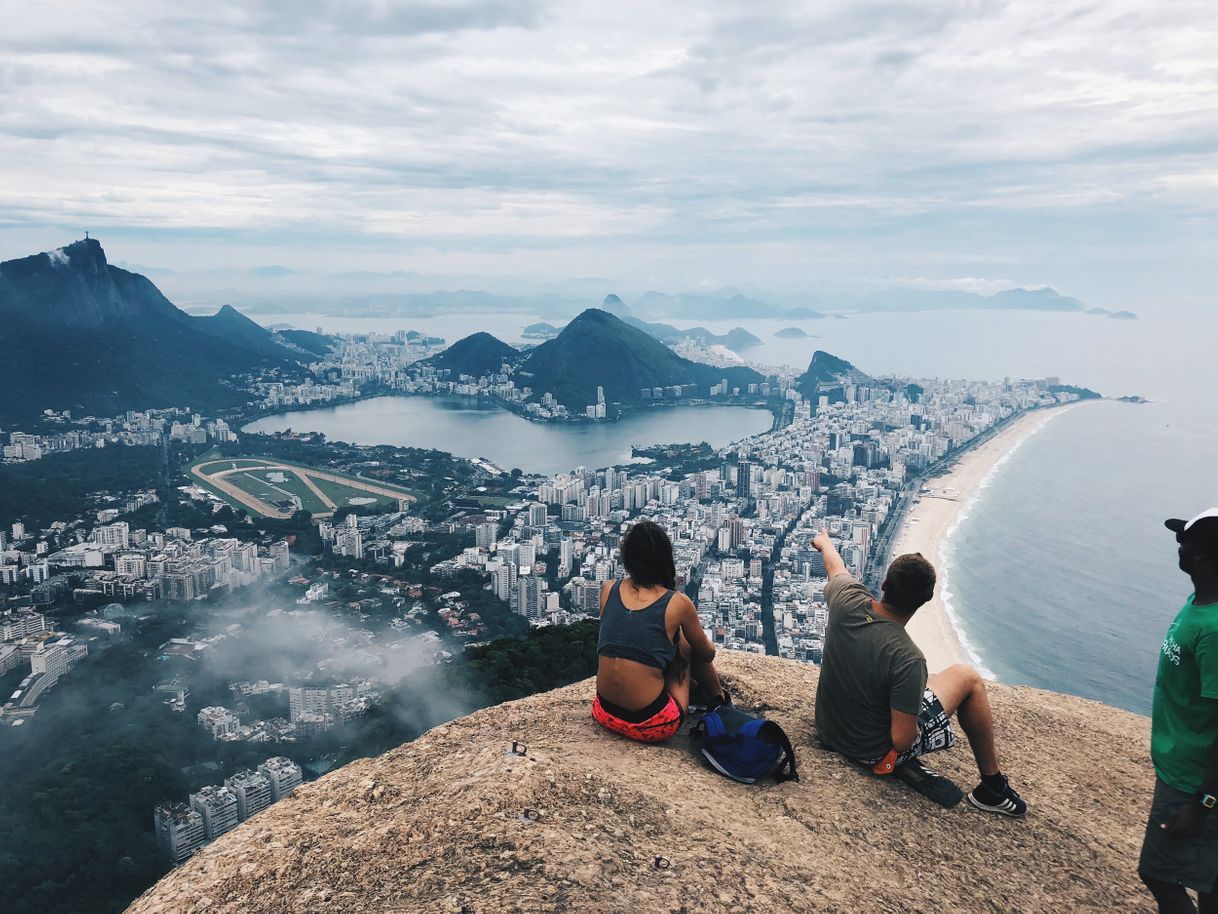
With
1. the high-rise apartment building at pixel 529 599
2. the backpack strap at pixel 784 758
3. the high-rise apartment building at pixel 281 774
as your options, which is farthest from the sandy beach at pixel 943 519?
the high-rise apartment building at pixel 529 599

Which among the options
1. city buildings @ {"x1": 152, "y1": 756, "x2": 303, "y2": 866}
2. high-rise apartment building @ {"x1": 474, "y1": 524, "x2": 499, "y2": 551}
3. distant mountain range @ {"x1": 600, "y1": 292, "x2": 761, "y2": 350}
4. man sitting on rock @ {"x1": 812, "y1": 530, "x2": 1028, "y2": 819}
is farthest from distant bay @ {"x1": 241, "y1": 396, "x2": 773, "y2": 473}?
distant mountain range @ {"x1": 600, "y1": 292, "x2": 761, "y2": 350}

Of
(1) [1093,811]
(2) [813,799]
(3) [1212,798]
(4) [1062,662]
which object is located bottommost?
(4) [1062,662]

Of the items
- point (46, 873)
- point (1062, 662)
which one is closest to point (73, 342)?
point (46, 873)

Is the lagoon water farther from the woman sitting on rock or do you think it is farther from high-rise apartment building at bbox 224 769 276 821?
the woman sitting on rock

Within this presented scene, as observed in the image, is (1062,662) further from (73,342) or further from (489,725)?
(73,342)

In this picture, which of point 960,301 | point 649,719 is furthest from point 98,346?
point 960,301

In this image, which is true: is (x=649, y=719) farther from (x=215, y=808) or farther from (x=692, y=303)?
(x=692, y=303)

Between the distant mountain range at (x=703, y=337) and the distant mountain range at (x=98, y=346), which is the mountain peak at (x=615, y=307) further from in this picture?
the distant mountain range at (x=98, y=346)
